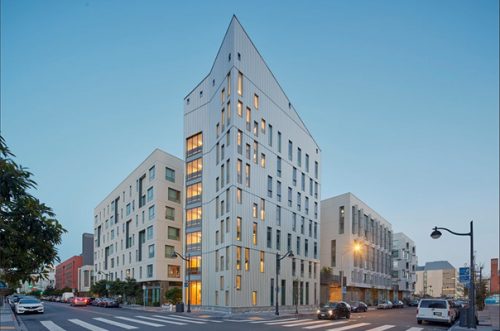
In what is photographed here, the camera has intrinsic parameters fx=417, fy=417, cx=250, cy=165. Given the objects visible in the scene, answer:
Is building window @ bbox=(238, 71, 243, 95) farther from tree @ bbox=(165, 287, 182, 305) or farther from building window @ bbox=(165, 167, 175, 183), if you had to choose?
tree @ bbox=(165, 287, 182, 305)

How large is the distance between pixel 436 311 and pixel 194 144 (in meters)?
33.4

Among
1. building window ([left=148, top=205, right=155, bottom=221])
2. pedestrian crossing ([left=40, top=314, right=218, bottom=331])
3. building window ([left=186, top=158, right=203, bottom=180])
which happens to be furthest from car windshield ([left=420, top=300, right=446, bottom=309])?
building window ([left=148, top=205, right=155, bottom=221])

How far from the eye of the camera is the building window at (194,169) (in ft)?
165

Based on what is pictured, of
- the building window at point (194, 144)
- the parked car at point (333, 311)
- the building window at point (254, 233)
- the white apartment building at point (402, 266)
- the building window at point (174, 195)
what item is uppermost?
the building window at point (194, 144)

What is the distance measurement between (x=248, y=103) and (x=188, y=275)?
20.4 meters

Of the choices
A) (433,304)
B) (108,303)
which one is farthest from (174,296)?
(433,304)

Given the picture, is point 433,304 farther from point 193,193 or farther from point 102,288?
point 102,288

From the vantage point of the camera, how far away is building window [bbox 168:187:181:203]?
195ft

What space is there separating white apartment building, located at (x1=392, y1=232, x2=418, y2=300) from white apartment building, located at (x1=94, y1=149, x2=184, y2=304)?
193 ft

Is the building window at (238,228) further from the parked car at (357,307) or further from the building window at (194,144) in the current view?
the parked car at (357,307)

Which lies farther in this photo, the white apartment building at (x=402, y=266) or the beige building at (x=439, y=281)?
the beige building at (x=439, y=281)

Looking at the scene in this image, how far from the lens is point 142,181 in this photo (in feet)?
210

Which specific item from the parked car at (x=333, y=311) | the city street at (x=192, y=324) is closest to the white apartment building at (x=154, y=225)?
the city street at (x=192, y=324)

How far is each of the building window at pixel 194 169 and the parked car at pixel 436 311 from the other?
30.0 m
